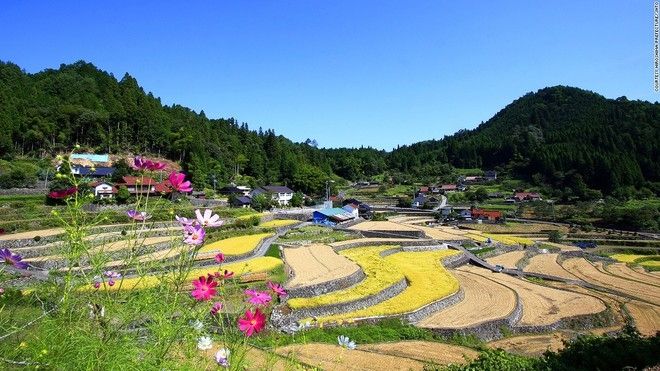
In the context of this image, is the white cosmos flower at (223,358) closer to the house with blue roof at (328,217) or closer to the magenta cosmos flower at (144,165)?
the magenta cosmos flower at (144,165)

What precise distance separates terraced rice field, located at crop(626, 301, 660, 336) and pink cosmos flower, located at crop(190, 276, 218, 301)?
78.0 feet

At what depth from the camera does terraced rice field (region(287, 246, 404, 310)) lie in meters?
19.7

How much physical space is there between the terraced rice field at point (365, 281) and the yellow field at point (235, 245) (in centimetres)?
629

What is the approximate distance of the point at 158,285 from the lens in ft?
11.2

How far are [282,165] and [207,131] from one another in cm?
1410

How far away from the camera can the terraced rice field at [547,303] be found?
2196 centimetres

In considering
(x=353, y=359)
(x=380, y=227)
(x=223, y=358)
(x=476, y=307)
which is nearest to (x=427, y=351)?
(x=353, y=359)

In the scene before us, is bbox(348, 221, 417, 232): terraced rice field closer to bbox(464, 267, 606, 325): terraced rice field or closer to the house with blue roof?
the house with blue roof

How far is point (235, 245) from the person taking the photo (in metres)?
29.9

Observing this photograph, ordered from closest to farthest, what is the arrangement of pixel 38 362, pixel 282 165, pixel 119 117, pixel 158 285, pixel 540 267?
pixel 38 362 → pixel 158 285 → pixel 540 267 → pixel 119 117 → pixel 282 165

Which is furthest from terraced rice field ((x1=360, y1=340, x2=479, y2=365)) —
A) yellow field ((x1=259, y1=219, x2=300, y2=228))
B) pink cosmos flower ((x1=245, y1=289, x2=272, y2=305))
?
yellow field ((x1=259, y1=219, x2=300, y2=228))

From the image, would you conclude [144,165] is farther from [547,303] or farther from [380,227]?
[380,227]

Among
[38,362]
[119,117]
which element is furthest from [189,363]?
[119,117]

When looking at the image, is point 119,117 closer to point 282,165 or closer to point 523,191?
point 282,165
